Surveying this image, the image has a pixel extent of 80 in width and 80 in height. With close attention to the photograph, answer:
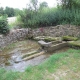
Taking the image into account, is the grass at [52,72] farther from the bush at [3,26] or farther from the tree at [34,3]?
the tree at [34,3]

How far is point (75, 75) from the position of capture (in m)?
4.35

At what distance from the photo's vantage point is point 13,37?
8844 mm

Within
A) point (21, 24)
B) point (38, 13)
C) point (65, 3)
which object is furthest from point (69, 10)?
point (21, 24)

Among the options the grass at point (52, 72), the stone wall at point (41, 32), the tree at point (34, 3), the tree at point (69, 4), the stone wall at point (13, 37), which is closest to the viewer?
the grass at point (52, 72)

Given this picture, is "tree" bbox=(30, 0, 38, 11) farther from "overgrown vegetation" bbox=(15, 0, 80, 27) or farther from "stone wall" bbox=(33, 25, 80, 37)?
"stone wall" bbox=(33, 25, 80, 37)

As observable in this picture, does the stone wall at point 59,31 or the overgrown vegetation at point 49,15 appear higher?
the overgrown vegetation at point 49,15

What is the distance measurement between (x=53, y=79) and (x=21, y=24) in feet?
22.3

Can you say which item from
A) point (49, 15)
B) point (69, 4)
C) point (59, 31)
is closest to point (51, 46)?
point (59, 31)

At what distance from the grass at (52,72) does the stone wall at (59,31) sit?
3.40 m

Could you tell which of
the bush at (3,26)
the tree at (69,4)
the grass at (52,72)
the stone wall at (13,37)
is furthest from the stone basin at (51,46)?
the tree at (69,4)

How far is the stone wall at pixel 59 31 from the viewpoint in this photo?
28.1ft

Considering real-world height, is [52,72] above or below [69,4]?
below

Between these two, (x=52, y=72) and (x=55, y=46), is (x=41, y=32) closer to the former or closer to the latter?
(x=55, y=46)

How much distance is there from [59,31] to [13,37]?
2.76m
